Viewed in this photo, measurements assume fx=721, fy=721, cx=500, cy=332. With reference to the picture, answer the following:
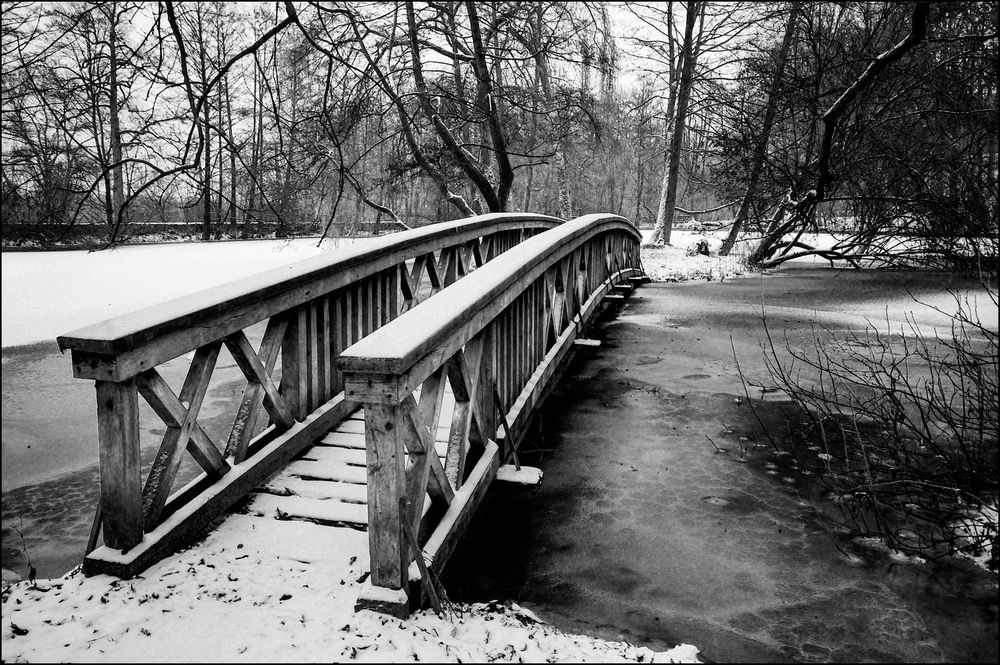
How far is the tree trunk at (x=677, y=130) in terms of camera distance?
2228 centimetres

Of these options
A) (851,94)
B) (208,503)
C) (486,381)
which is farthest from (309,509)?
(851,94)

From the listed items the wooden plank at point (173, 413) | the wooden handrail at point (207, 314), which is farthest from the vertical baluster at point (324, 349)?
the wooden plank at point (173, 413)

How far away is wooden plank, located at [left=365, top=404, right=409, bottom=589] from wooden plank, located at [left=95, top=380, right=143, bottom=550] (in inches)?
42.3

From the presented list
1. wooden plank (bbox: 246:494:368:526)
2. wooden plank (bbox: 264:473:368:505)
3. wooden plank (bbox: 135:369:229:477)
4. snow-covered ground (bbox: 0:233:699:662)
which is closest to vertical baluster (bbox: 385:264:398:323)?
wooden plank (bbox: 264:473:368:505)

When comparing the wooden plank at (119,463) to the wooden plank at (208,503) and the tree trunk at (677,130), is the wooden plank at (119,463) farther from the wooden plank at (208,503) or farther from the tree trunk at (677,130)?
Result: the tree trunk at (677,130)

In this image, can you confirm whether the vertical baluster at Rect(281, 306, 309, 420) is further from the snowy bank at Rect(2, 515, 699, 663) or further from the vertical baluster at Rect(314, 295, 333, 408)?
the snowy bank at Rect(2, 515, 699, 663)

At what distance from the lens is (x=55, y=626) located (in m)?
2.62

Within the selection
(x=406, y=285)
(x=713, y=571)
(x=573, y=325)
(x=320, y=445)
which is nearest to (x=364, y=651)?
(x=713, y=571)

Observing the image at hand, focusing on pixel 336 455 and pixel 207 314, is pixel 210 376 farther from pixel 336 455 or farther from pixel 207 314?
pixel 336 455

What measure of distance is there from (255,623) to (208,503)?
104 centimetres

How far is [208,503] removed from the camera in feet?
11.6

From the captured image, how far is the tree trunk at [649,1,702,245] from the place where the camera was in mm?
22281

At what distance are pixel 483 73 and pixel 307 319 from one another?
767 cm

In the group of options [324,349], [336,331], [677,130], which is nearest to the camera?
[324,349]
